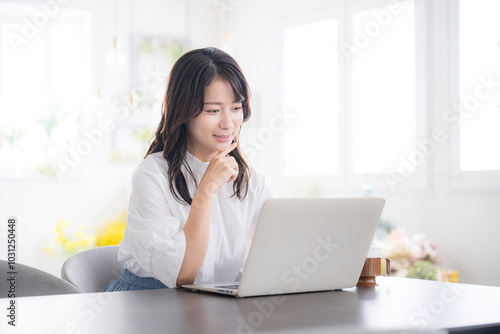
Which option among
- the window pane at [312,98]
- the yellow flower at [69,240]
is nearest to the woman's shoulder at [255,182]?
the window pane at [312,98]

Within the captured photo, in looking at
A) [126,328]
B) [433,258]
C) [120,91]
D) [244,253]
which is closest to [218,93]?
[244,253]

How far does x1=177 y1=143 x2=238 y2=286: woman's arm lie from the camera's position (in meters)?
1.55

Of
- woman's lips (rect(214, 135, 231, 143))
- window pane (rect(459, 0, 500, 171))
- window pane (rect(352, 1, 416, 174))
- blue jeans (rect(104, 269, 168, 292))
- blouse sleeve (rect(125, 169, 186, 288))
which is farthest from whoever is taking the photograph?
window pane (rect(352, 1, 416, 174))

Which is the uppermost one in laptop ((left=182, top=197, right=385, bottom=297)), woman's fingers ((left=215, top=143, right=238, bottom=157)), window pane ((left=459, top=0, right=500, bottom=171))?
window pane ((left=459, top=0, right=500, bottom=171))

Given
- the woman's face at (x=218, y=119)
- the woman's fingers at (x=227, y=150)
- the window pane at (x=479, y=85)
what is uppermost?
the window pane at (x=479, y=85)

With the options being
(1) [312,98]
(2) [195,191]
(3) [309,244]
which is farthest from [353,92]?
(3) [309,244]

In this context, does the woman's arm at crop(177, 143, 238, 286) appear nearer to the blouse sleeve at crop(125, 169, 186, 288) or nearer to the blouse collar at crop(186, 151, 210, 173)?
the blouse sleeve at crop(125, 169, 186, 288)

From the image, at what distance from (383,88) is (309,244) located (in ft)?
10.7

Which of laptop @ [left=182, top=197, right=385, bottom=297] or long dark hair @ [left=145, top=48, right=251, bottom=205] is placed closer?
laptop @ [left=182, top=197, right=385, bottom=297]

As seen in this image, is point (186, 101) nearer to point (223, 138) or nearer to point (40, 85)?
point (223, 138)

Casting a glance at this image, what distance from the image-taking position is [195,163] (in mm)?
1833

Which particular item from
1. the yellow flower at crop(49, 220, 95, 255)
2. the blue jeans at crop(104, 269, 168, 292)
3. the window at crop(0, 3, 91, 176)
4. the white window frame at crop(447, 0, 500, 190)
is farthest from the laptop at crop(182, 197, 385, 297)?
the window at crop(0, 3, 91, 176)

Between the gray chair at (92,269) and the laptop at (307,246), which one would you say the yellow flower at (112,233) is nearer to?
the gray chair at (92,269)

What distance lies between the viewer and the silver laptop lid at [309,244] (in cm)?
127
